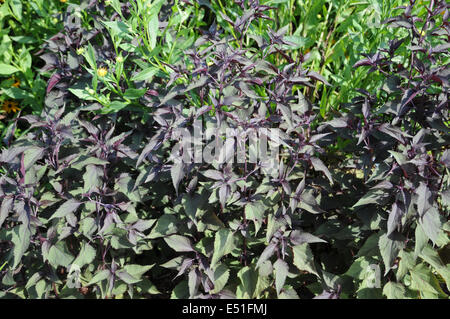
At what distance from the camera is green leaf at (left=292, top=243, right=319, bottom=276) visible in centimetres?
203

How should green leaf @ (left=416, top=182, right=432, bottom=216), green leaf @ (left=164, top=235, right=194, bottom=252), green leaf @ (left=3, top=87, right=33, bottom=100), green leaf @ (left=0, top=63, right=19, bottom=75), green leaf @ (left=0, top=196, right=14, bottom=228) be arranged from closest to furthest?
green leaf @ (left=416, top=182, right=432, bottom=216)
green leaf @ (left=0, top=196, right=14, bottom=228)
green leaf @ (left=164, top=235, right=194, bottom=252)
green leaf @ (left=0, top=63, right=19, bottom=75)
green leaf @ (left=3, top=87, right=33, bottom=100)

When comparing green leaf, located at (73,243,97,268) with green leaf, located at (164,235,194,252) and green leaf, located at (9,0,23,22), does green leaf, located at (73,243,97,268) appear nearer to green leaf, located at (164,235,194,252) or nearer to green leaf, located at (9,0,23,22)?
green leaf, located at (164,235,194,252)

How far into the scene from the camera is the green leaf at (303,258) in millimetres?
2033

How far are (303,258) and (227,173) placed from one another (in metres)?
0.53

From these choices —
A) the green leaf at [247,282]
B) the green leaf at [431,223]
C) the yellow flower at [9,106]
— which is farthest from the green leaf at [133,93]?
the green leaf at [431,223]

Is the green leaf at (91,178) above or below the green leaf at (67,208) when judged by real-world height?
above

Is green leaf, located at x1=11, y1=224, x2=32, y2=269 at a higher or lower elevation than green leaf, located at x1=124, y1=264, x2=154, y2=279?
higher

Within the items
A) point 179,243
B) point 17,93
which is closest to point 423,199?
point 179,243

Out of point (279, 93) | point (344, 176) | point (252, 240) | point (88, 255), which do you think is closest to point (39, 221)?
point (88, 255)

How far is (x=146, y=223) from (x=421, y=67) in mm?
1417

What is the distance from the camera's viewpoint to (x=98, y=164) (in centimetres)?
212

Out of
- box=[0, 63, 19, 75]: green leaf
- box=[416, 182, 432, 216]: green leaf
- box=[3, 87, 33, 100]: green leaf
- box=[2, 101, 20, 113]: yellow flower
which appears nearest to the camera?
box=[416, 182, 432, 216]: green leaf

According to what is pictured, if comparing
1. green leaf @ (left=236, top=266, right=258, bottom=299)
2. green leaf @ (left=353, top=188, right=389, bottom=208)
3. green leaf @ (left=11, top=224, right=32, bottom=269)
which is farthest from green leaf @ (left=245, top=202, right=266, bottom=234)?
green leaf @ (left=11, top=224, right=32, bottom=269)

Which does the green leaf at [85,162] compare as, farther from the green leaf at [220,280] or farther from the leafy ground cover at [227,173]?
the green leaf at [220,280]
